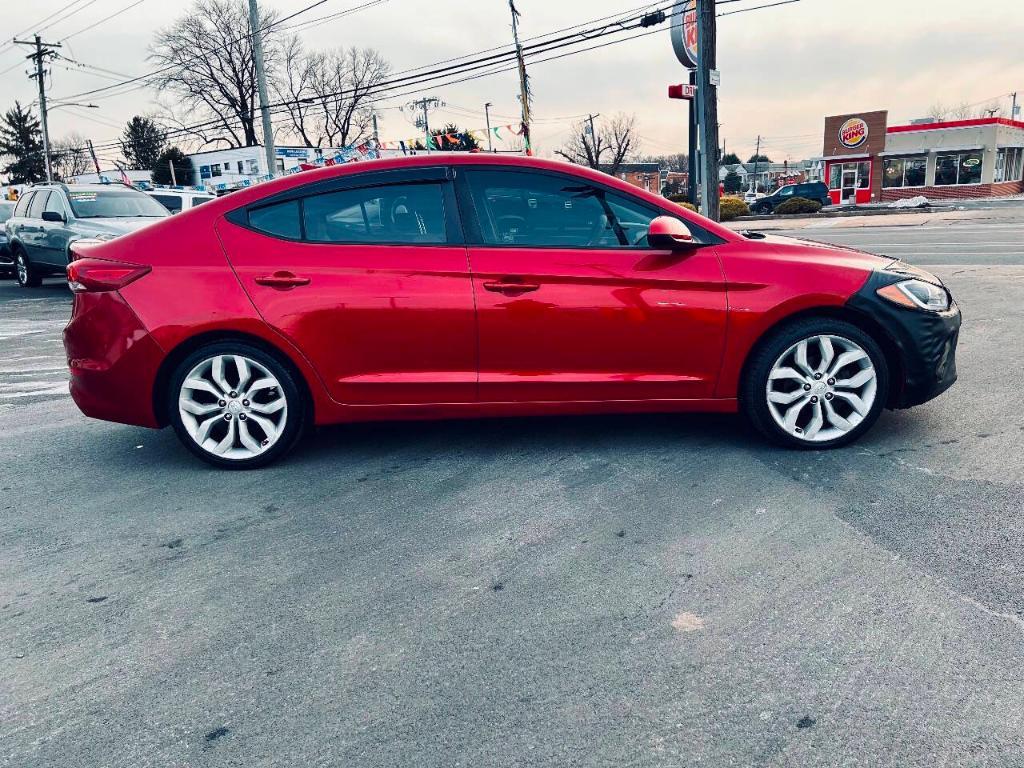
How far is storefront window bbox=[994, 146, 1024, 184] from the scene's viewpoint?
47.4 m

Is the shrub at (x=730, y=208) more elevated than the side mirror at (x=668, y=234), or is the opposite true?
the side mirror at (x=668, y=234)

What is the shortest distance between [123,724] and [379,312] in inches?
96.3

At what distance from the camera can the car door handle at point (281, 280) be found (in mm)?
4441

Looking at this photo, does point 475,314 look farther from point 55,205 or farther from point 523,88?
point 523,88

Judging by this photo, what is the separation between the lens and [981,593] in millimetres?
2975

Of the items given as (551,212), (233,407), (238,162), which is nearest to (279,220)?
(233,407)

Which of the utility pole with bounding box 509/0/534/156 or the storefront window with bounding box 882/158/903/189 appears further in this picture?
the storefront window with bounding box 882/158/903/189

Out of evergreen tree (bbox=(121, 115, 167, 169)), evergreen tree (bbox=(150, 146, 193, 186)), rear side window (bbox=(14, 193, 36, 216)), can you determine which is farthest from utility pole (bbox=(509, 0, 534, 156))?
evergreen tree (bbox=(121, 115, 167, 169))

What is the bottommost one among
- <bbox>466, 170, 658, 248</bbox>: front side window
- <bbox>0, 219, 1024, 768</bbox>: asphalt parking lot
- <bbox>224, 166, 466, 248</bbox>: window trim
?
<bbox>0, 219, 1024, 768</bbox>: asphalt parking lot

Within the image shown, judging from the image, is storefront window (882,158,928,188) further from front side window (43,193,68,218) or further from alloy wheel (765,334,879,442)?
alloy wheel (765,334,879,442)

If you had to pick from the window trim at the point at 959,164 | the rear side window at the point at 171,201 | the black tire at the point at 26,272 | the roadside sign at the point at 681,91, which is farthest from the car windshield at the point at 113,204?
the window trim at the point at 959,164

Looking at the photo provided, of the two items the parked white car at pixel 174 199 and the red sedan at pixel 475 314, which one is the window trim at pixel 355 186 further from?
the parked white car at pixel 174 199

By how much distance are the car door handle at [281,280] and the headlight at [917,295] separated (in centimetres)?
303

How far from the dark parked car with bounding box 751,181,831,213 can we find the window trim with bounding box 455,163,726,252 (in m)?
40.2
